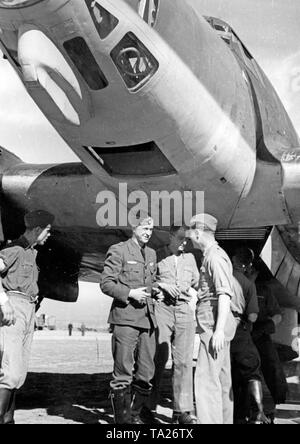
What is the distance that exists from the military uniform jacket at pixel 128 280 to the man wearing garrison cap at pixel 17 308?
631 millimetres

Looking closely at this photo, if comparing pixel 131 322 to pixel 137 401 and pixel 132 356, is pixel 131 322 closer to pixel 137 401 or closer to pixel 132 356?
pixel 132 356

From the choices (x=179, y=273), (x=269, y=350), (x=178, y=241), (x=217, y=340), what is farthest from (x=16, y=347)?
(x=269, y=350)

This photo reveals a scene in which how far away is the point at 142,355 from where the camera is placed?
18.0 ft

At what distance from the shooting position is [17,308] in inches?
207

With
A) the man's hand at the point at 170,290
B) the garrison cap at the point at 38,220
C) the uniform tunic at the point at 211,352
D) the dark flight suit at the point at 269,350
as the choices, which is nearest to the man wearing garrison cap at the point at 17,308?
the garrison cap at the point at 38,220

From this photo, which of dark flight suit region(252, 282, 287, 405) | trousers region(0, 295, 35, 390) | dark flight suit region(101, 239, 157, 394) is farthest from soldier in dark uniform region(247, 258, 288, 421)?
trousers region(0, 295, 35, 390)

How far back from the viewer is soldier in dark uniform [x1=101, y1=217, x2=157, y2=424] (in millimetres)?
5285

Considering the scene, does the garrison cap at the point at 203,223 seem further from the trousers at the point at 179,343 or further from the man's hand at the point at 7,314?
the man's hand at the point at 7,314

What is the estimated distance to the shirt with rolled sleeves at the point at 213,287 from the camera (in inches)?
199

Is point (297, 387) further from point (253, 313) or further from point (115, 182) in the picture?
point (115, 182)

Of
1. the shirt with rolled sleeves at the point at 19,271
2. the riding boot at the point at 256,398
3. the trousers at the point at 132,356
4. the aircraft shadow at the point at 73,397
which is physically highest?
the shirt with rolled sleeves at the point at 19,271

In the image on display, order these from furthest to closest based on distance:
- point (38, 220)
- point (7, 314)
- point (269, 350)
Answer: point (269, 350) → point (38, 220) → point (7, 314)

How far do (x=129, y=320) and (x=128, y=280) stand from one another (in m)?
0.38
